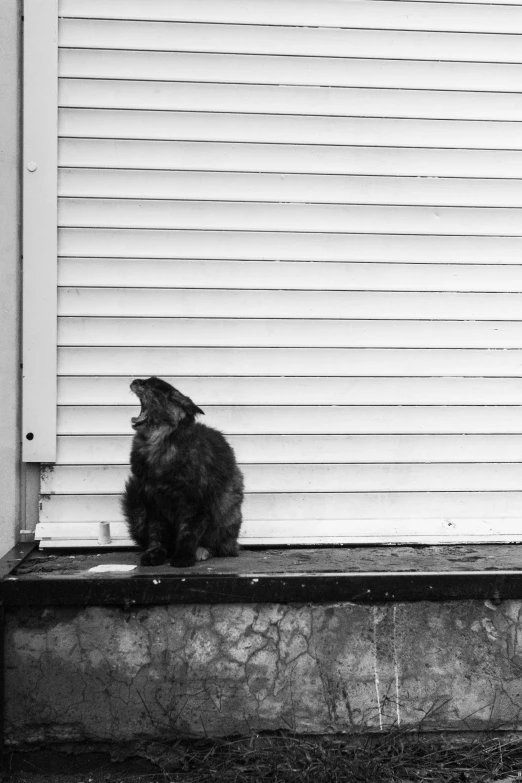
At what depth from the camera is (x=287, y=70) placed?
444cm

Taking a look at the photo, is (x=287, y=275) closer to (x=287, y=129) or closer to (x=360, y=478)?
(x=287, y=129)

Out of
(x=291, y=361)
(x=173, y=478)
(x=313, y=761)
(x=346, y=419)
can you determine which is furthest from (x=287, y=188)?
(x=313, y=761)

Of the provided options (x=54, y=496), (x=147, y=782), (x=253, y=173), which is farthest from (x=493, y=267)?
(x=147, y=782)

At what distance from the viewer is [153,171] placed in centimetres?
439

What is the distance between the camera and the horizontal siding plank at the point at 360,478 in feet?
14.3

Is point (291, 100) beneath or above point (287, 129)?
above

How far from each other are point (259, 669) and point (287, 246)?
6.92 feet

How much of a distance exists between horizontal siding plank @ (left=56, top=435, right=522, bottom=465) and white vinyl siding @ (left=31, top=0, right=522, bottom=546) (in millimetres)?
10

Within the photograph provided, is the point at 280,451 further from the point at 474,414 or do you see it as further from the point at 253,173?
the point at 253,173

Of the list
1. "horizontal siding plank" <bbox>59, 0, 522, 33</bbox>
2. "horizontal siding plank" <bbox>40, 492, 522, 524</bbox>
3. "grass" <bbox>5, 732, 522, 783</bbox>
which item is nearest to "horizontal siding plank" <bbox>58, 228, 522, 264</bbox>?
"horizontal siding plank" <bbox>59, 0, 522, 33</bbox>

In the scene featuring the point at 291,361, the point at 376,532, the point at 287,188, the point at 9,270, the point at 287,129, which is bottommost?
the point at 376,532

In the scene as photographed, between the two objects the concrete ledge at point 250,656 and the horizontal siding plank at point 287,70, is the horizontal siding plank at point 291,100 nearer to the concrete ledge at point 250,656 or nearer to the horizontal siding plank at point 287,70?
the horizontal siding plank at point 287,70

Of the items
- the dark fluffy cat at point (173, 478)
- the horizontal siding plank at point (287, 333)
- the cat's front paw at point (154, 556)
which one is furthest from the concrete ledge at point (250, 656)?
the horizontal siding plank at point (287, 333)

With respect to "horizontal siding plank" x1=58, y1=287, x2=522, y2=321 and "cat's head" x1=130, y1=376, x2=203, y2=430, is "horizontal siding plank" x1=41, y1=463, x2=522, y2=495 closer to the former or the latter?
"cat's head" x1=130, y1=376, x2=203, y2=430
